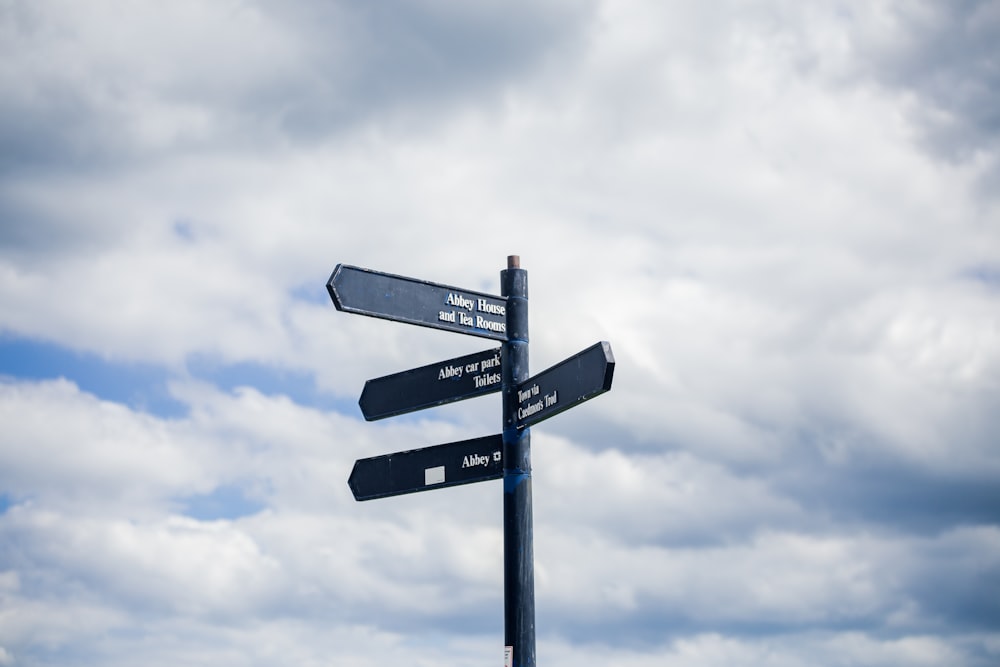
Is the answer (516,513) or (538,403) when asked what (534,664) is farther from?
(538,403)

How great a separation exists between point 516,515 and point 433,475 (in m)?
0.98

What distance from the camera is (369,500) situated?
32.0 feet

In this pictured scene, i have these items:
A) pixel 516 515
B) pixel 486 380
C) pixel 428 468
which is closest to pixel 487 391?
pixel 486 380

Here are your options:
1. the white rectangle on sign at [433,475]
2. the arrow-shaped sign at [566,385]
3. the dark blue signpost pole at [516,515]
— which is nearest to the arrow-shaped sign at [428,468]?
the white rectangle on sign at [433,475]

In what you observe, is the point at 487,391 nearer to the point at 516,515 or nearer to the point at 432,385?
the point at 432,385

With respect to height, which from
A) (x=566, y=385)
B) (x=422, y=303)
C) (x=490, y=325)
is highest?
(x=422, y=303)

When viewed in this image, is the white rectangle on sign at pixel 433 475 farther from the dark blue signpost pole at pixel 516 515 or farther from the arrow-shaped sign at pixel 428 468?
the dark blue signpost pole at pixel 516 515

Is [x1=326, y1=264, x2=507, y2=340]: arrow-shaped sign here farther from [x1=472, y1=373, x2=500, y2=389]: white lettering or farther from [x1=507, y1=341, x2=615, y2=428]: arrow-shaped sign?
[x1=507, y1=341, x2=615, y2=428]: arrow-shaped sign

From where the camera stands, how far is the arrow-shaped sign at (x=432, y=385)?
9234 millimetres

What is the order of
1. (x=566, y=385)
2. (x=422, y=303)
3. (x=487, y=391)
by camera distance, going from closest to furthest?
(x=566, y=385)
(x=422, y=303)
(x=487, y=391)

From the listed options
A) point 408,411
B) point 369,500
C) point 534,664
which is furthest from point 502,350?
point 534,664

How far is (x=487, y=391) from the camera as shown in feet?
30.1

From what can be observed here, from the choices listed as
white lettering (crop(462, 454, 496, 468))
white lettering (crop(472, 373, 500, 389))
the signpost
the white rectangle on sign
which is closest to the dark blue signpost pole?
the signpost

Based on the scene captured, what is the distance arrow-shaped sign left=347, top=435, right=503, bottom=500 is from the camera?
9016 millimetres
